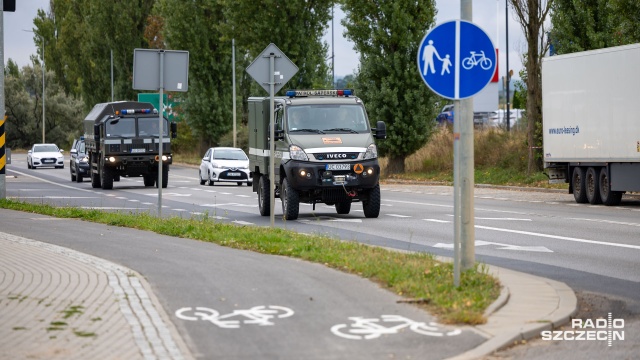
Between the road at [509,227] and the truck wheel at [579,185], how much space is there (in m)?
0.67

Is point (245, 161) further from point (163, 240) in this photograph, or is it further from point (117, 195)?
point (163, 240)

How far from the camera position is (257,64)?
20.4 metres

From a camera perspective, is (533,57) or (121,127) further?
(121,127)

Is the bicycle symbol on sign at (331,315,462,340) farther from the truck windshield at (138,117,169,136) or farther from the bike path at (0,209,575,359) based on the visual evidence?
the truck windshield at (138,117,169,136)

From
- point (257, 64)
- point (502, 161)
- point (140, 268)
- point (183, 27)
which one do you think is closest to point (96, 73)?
point (183, 27)

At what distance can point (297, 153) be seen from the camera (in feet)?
82.5

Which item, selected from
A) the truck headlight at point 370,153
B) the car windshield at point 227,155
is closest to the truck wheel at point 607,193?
the truck headlight at point 370,153

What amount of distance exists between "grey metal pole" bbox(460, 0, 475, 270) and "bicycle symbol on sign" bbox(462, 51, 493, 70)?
23.1 inches

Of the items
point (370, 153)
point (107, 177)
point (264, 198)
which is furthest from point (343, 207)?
point (107, 177)

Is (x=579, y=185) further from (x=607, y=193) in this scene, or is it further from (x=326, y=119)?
(x=326, y=119)

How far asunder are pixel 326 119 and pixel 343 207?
7.57ft

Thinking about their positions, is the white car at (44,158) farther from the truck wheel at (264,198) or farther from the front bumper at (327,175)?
the front bumper at (327,175)

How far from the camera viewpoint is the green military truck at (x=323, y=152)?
81.9 ft

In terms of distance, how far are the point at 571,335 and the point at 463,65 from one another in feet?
10.4
